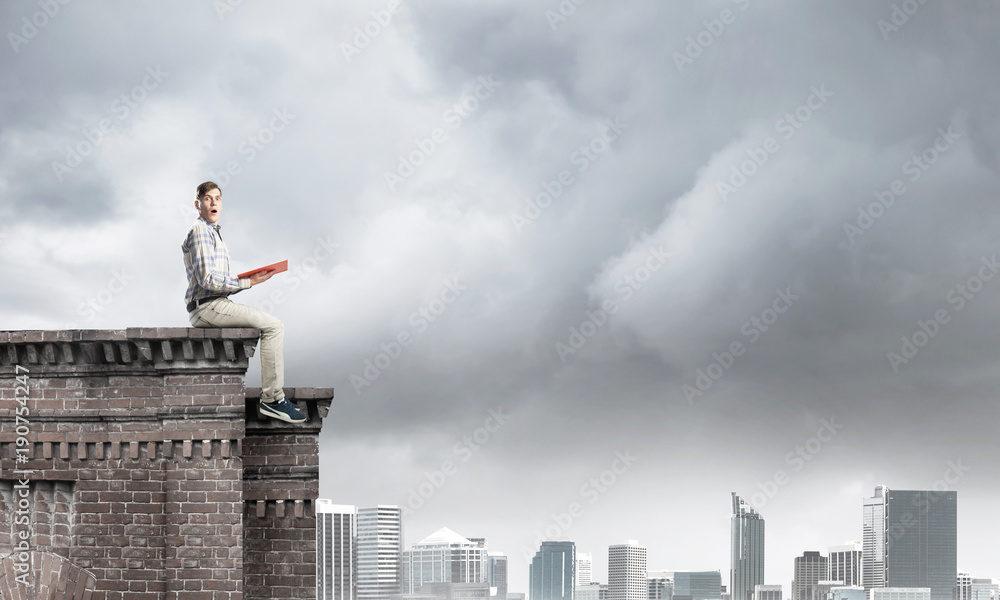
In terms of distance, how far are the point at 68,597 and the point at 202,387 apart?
2.75m

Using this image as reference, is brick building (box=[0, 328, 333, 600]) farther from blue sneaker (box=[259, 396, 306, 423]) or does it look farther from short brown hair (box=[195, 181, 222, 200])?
short brown hair (box=[195, 181, 222, 200])

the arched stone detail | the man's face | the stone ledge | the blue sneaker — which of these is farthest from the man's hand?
the arched stone detail

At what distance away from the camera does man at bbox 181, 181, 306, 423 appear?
1101 cm

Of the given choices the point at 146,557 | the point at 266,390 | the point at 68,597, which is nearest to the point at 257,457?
the point at 266,390

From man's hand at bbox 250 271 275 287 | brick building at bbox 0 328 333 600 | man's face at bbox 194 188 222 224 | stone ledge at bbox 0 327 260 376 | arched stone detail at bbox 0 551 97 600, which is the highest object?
man's face at bbox 194 188 222 224

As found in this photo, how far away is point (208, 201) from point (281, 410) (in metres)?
2.60

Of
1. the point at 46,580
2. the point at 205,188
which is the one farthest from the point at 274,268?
the point at 46,580

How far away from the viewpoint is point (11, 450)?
11156 millimetres

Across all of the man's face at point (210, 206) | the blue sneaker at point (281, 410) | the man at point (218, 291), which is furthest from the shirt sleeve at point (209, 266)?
the blue sneaker at point (281, 410)

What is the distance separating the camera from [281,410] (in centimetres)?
1155

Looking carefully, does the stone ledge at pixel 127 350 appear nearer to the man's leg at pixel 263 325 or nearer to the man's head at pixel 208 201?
the man's leg at pixel 263 325

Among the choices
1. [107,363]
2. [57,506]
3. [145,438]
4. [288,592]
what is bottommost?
[288,592]

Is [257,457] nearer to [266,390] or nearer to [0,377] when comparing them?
[266,390]

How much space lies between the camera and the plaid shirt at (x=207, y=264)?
1097 cm
